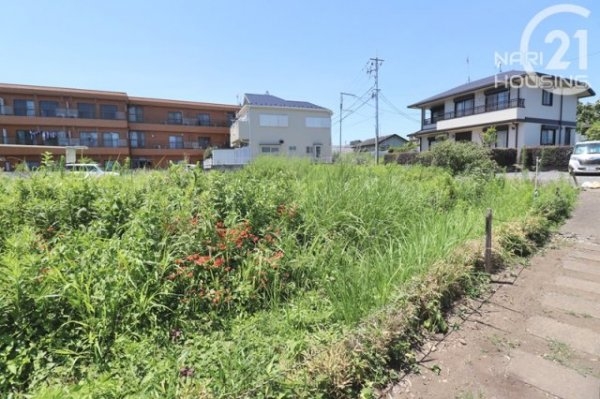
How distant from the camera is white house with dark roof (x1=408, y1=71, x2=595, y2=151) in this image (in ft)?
66.8

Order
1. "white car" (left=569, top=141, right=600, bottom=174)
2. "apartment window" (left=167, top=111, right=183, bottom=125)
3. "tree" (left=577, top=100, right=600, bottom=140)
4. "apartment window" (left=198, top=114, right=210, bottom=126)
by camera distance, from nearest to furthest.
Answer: "white car" (left=569, top=141, right=600, bottom=174) < "tree" (left=577, top=100, right=600, bottom=140) < "apartment window" (left=167, top=111, right=183, bottom=125) < "apartment window" (left=198, top=114, right=210, bottom=126)

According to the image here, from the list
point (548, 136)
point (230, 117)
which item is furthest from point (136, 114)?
point (548, 136)

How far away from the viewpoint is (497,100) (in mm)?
22031

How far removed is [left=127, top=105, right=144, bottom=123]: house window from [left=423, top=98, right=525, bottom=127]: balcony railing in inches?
1072

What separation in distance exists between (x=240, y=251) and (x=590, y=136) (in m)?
28.6

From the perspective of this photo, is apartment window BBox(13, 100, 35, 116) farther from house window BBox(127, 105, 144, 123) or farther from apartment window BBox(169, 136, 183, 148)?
apartment window BBox(169, 136, 183, 148)

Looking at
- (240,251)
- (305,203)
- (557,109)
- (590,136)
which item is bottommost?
(240,251)

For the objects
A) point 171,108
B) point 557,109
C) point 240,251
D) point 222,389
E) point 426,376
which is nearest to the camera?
point 222,389

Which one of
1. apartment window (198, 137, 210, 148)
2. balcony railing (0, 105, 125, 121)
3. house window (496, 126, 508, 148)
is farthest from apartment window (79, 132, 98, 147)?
house window (496, 126, 508, 148)

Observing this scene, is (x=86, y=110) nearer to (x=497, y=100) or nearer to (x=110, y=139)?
(x=110, y=139)

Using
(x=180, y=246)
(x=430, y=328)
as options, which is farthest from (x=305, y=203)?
(x=430, y=328)

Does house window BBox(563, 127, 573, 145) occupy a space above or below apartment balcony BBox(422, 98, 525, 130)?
below

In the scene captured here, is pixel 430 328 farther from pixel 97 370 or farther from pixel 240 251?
pixel 97 370

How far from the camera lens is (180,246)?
251 cm
